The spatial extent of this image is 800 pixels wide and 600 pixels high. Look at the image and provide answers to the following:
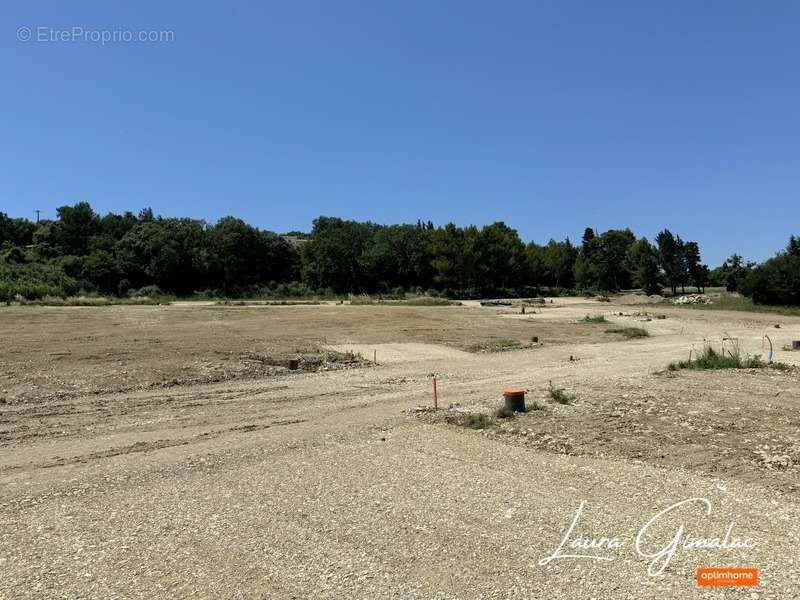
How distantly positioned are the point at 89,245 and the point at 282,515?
110 meters

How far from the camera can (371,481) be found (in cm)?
808

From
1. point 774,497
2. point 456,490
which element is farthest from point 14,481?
point 774,497

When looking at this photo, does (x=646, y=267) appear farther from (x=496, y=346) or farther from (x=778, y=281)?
(x=496, y=346)

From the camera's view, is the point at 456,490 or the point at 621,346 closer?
the point at 456,490

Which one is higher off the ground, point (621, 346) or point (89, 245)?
point (89, 245)

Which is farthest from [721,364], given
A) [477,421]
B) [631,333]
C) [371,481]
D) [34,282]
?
[34,282]

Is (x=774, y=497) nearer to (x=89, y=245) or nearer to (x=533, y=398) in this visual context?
(x=533, y=398)

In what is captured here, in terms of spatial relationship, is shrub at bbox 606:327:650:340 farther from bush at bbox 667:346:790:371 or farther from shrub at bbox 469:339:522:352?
bush at bbox 667:346:790:371

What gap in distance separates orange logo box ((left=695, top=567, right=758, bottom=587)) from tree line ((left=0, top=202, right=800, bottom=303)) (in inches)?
3295

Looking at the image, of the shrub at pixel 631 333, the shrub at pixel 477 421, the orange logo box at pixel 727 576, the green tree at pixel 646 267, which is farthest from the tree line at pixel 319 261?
the orange logo box at pixel 727 576

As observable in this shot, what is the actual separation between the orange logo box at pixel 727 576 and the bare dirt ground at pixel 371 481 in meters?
0.12

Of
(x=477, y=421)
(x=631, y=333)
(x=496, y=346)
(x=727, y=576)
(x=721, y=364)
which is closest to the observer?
(x=727, y=576)

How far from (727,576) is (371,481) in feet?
14.1

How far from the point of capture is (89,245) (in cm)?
10312
